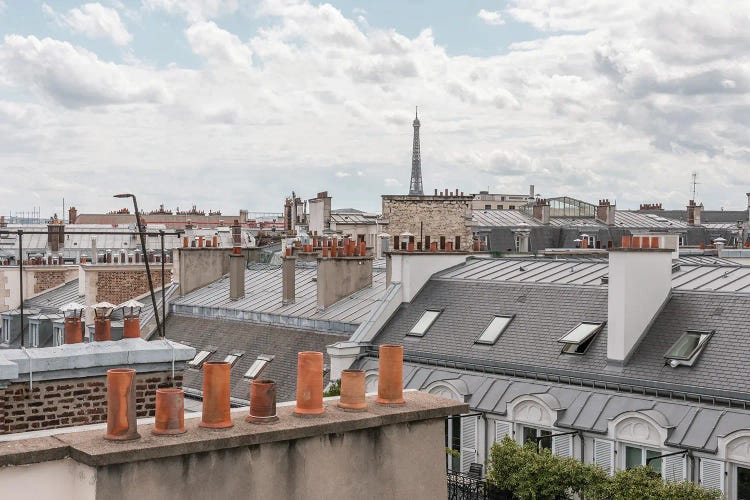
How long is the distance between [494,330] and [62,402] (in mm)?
16318

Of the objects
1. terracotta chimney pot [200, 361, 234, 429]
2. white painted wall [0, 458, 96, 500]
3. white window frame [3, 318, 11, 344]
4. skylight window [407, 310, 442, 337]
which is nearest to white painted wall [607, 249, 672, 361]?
skylight window [407, 310, 442, 337]

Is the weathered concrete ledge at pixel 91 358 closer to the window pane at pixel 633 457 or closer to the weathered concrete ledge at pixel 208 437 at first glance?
the weathered concrete ledge at pixel 208 437

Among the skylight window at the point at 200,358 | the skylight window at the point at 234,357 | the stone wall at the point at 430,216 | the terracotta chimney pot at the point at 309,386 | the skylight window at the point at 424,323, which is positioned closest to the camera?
the terracotta chimney pot at the point at 309,386

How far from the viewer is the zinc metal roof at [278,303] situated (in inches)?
1151

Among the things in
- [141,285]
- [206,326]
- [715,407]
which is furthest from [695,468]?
[141,285]

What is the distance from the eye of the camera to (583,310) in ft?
76.6

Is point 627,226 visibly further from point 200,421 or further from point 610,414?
point 200,421

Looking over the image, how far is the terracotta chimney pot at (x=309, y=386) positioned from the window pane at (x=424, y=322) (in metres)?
18.5

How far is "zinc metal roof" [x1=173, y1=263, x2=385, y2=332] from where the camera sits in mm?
29234

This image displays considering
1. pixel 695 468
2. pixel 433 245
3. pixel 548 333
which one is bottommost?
pixel 695 468

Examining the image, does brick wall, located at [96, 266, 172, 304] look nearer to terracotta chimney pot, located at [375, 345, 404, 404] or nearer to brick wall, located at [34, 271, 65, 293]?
brick wall, located at [34, 271, 65, 293]

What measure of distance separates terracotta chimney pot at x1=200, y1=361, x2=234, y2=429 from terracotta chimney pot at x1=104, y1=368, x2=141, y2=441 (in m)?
0.52

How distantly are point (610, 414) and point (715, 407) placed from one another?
6.87 feet

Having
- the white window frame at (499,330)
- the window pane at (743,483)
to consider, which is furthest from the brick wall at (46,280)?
the window pane at (743,483)
